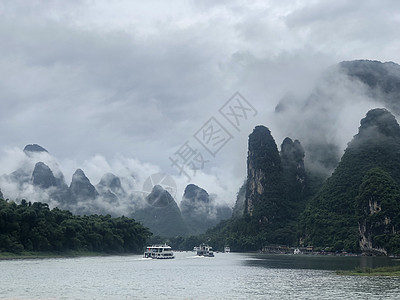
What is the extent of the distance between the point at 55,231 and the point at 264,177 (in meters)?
93.6

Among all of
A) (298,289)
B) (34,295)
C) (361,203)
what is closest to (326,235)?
(361,203)

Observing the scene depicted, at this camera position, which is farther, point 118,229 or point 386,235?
point 118,229

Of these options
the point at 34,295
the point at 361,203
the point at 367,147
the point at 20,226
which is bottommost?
the point at 34,295

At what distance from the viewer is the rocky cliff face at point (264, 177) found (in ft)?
519

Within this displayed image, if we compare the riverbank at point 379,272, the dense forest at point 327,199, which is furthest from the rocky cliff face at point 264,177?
the riverbank at point 379,272

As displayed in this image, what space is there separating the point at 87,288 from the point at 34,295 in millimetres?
5690

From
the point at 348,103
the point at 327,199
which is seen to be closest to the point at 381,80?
the point at 348,103

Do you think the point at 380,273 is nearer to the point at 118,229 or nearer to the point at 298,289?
the point at 298,289

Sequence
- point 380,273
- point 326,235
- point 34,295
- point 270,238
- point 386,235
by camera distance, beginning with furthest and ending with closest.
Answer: point 270,238 < point 326,235 < point 386,235 < point 380,273 < point 34,295

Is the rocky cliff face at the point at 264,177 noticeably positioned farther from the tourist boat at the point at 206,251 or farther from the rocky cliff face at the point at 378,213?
the rocky cliff face at the point at 378,213

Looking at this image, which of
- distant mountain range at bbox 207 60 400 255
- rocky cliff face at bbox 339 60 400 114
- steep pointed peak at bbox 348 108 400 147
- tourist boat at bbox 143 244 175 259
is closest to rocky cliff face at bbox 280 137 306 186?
distant mountain range at bbox 207 60 400 255

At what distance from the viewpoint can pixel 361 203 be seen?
348 feet

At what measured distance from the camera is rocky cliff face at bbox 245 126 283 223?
15812 cm

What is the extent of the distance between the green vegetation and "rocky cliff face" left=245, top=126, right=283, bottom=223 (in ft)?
190
